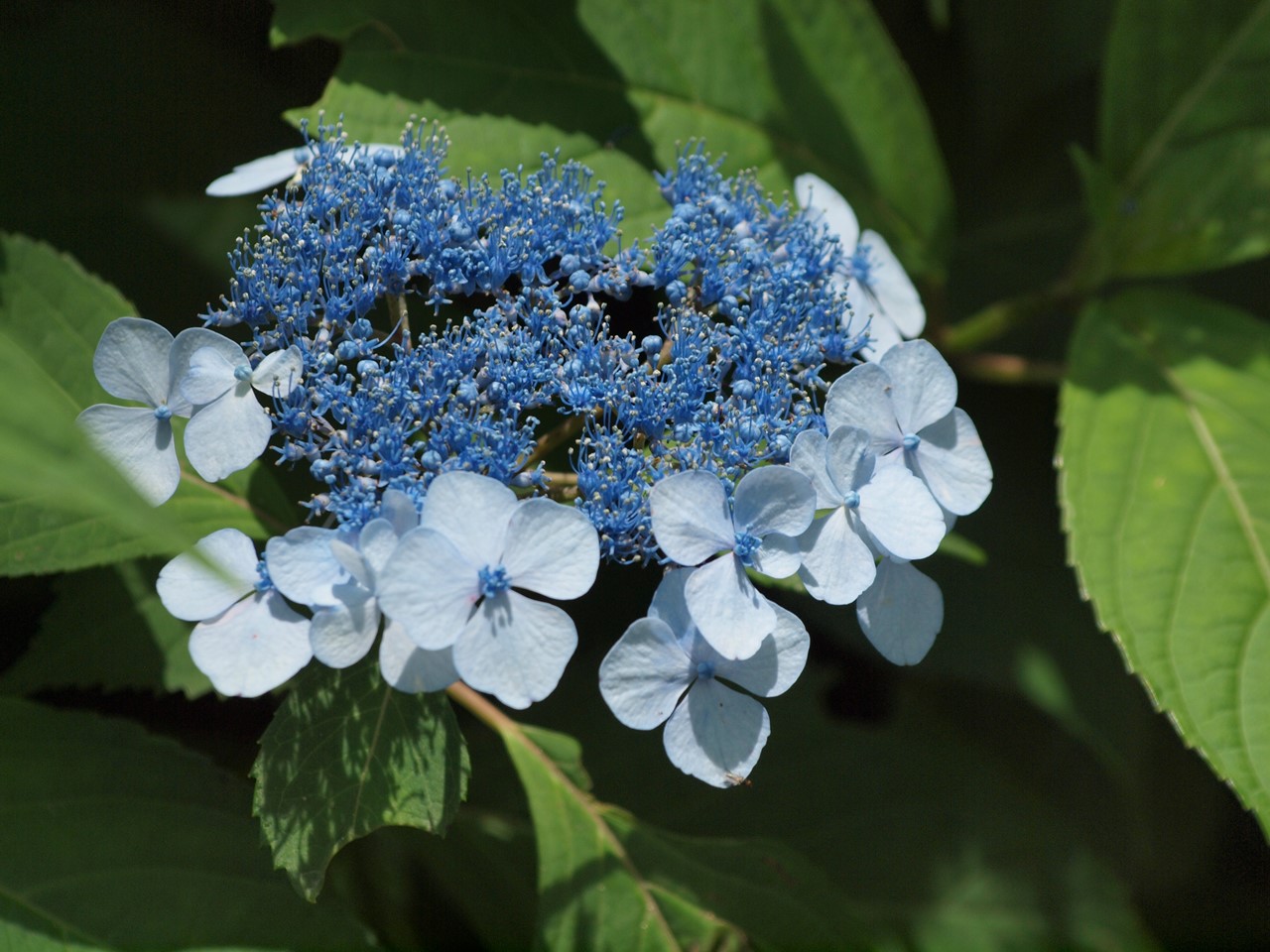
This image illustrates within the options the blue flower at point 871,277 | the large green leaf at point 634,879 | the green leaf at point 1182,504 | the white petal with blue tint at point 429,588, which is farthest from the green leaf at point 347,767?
the green leaf at point 1182,504

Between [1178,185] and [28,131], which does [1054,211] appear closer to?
[1178,185]

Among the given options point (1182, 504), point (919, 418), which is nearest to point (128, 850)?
point (919, 418)

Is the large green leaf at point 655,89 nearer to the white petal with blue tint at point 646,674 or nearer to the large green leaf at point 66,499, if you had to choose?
the large green leaf at point 66,499

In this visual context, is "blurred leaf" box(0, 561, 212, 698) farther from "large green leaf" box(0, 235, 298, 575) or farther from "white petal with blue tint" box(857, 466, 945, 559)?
"white petal with blue tint" box(857, 466, 945, 559)

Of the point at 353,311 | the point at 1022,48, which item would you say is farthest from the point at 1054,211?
the point at 353,311

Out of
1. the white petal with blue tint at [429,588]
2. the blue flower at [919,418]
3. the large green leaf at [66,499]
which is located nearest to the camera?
the white petal with blue tint at [429,588]

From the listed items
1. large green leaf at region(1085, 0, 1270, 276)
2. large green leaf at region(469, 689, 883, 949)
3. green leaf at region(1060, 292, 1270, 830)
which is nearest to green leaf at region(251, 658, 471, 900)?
large green leaf at region(469, 689, 883, 949)
